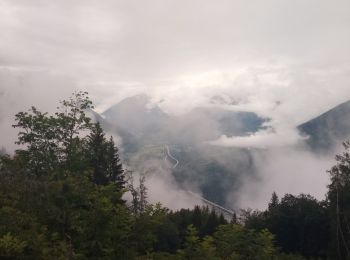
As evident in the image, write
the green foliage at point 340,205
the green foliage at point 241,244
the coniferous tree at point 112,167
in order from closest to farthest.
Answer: the green foliage at point 241,244 → the green foliage at point 340,205 → the coniferous tree at point 112,167

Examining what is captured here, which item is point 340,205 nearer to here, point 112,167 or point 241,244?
point 112,167

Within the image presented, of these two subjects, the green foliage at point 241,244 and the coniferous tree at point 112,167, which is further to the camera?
the coniferous tree at point 112,167

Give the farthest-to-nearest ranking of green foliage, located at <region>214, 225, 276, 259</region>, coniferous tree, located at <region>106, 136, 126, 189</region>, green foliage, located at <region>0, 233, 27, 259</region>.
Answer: coniferous tree, located at <region>106, 136, 126, 189</region>
green foliage, located at <region>214, 225, 276, 259</region>
green foliage, located at <region>0, 233, 27, 259</region>

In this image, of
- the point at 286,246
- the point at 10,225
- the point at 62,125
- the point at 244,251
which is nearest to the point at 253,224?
the point at 286,246

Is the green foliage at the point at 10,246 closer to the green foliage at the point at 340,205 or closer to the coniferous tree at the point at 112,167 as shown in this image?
the coniferous tree at the point at 112,167

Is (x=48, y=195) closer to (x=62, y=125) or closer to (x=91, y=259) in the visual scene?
(x=91, y=259)

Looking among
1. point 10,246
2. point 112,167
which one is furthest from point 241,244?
point 112,167

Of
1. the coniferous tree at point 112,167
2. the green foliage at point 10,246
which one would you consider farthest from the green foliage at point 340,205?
the green foliage at point 10,246

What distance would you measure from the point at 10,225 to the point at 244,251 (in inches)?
326

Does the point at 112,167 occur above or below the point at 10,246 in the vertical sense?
above

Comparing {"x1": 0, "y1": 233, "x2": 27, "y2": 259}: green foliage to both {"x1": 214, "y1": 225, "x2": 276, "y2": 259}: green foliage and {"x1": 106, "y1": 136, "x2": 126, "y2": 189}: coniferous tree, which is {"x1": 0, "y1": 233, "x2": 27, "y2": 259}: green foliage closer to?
{"x1": 214, "y1": 225, "x2": 276, "y2": 259}: green foliage

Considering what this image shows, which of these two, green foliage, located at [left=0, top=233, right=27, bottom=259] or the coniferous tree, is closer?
green foliage, located at [left=0, top=233, right=27, bottom=259]

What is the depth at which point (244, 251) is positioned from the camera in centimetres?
1536

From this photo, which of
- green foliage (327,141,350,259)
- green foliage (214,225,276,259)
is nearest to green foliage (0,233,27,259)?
green foliage (214,225,276,259)
